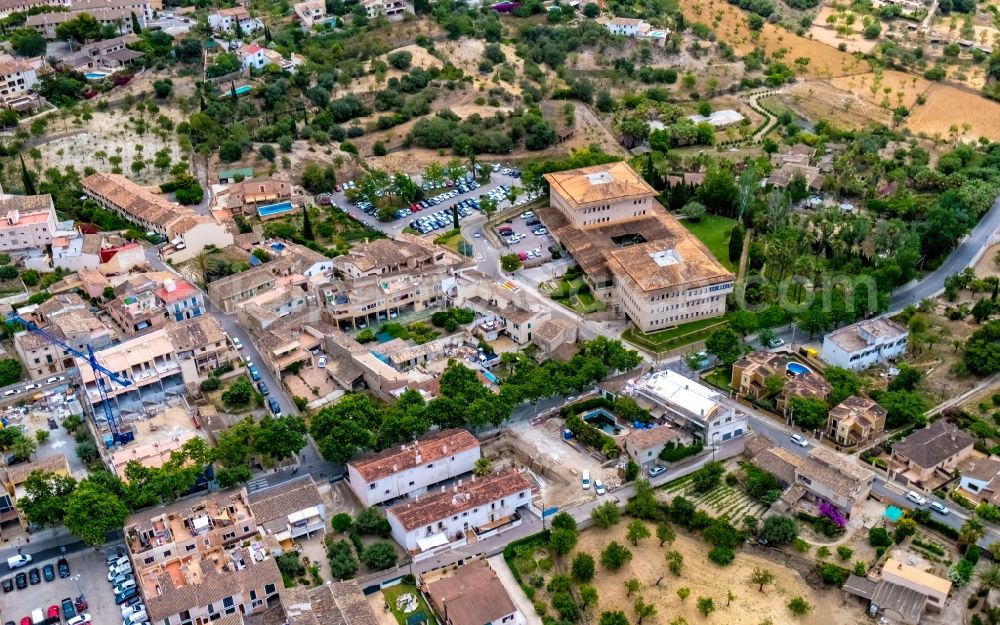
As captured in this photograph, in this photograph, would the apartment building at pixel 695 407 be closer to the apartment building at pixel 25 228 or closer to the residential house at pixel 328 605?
the residential house at pixel 328 605

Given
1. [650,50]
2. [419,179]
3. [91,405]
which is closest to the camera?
[91,405]

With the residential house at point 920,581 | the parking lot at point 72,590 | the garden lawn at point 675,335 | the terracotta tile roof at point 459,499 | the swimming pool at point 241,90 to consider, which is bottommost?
the parking lot at point 72,590

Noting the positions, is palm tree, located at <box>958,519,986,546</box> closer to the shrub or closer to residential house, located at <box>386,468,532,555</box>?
the shrub

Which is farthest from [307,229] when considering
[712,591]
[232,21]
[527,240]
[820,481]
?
[232,21]

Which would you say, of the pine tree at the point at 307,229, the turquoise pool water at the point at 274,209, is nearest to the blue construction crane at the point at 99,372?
the pine tree at the point at 307,229

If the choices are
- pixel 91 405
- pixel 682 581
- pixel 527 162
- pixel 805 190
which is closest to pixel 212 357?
pixel 91 405

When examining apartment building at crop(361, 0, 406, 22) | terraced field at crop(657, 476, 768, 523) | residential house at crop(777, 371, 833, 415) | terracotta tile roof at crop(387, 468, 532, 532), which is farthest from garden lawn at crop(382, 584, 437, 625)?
apartment building at crop(361, 0, 406, 22)

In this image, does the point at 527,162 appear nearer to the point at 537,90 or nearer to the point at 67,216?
the point at 537,90
